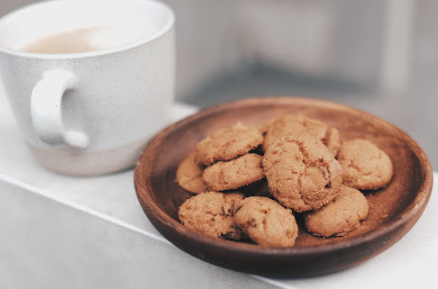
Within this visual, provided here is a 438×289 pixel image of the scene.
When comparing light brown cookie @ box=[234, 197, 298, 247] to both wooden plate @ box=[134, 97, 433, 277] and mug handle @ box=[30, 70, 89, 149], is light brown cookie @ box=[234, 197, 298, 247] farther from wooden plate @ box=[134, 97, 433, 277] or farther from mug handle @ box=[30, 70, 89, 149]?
mug handle @ box=[30, 70, 89, 149]

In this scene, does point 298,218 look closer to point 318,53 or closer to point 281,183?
point 281,183

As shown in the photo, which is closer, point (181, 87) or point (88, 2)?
point (88, 2)

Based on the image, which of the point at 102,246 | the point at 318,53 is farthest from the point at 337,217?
the point at 318,53

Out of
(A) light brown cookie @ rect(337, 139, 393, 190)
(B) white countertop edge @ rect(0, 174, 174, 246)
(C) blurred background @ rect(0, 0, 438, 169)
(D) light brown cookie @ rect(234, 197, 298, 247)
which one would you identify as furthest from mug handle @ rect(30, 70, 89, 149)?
(C) blurred background @ rect(0, 0, 438, 169)

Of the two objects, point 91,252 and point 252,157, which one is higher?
point 252,157

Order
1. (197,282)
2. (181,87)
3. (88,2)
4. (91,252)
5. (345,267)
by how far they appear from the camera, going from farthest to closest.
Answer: (181,87) < (88,2) < (91,252) < (197,282) < (345,267)

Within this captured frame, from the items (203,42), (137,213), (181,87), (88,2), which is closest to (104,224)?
(137,213)

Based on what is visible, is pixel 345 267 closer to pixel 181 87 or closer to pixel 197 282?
pixel 197 282

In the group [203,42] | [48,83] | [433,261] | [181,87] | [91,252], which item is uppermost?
[48,83]
